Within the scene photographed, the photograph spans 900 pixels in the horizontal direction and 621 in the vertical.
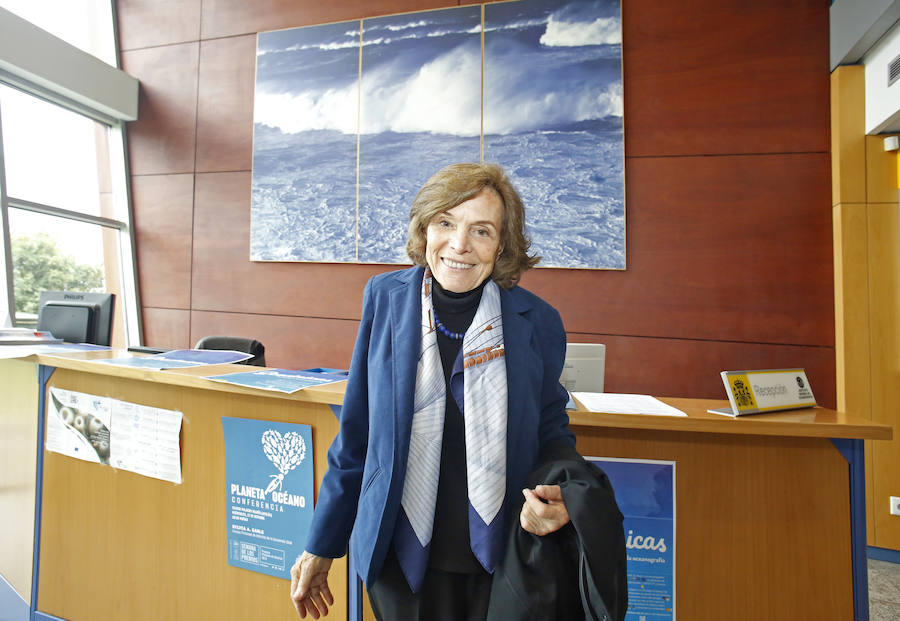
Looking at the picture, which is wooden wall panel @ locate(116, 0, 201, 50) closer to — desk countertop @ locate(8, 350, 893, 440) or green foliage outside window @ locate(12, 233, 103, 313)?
green foliage outside window @ locate(12, 233, 103, 313)

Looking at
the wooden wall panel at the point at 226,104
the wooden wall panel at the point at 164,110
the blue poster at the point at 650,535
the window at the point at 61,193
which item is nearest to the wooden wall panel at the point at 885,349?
the blue poster at the point at 650,535

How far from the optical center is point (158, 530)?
1.51 m

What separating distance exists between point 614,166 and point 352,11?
253cm

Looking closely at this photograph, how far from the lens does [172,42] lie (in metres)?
4.10

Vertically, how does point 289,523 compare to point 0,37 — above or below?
below

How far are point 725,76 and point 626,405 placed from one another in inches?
111

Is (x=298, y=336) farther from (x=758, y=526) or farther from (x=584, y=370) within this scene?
(x=758, y=526)

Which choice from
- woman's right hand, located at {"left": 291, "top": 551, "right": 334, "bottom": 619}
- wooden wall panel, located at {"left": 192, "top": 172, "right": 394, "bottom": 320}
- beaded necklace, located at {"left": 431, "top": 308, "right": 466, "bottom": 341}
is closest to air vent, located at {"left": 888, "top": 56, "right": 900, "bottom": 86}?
beaded necklace, located at {"left": 431, "top": 308, "right": 466, "bottom": 341}

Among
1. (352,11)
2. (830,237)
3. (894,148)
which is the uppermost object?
(352,11)

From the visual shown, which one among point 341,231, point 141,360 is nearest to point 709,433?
point 141,360

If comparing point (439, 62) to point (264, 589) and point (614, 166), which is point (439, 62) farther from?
point (264, 589)

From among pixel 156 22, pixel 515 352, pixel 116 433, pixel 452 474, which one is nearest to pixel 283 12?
pixel 156 22

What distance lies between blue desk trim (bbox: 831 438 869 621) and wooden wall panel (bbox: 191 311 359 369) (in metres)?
3.00

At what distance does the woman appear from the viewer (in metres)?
0.82
